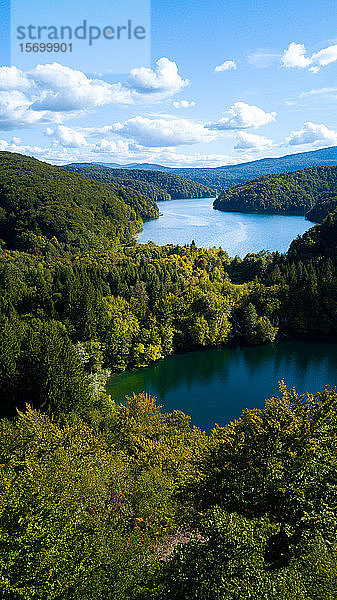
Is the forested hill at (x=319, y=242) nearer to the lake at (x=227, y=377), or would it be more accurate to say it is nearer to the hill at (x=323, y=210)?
the lake at (x=227, y=377)

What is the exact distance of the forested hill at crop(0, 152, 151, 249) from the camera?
258 feet

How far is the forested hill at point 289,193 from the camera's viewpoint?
460 ft

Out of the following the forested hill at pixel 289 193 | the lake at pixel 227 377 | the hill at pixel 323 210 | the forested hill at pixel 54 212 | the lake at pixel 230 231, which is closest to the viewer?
the lake at pixel 227 377

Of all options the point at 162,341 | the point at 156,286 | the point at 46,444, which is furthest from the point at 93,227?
the point at 46,444

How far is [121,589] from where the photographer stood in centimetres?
919

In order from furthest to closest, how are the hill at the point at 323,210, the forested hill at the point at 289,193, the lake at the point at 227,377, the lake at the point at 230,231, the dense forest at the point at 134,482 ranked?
Answer: the forested hill at the point at 289,193
the hill at the point at 323,210
the lake at the point at 230,231
the lake at the point at 227,377
the dense forest at the point at 134,482

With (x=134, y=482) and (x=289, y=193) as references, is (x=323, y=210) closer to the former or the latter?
(x=289, y=193)

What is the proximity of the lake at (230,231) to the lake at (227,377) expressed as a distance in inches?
1612

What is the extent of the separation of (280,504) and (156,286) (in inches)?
1428

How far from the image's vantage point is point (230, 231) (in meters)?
110

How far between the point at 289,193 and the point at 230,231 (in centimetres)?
5230

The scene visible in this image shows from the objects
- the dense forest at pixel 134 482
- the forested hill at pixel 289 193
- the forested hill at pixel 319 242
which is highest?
the forested hill at pixel 289 193

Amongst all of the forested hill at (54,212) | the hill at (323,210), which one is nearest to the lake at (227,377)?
the forested hill at (54,212)

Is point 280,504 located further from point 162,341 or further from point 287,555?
point 162,341
